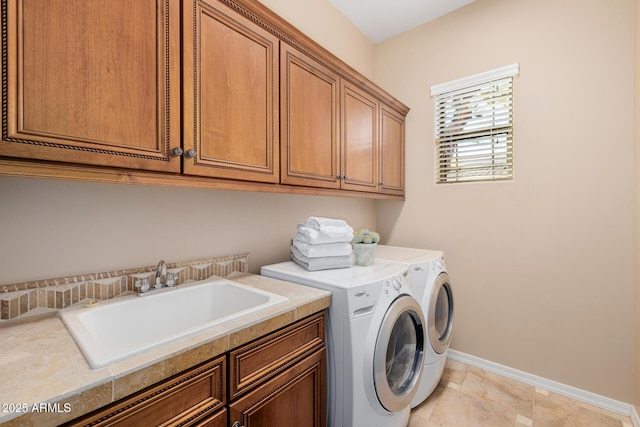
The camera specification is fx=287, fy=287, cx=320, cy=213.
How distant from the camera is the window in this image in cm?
218

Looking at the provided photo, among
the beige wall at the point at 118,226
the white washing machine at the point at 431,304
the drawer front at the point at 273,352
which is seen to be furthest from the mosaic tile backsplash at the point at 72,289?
the white washing machine at the point at 431,304

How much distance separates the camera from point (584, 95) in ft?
6.19

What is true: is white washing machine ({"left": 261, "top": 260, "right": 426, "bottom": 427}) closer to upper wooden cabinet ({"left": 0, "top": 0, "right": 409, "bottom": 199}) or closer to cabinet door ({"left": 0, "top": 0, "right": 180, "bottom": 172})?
upper wooden cabinet ({"left": 0, "top": 0, "right": 409, "bottom": 199})

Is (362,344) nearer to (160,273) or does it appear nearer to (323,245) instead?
(323,245)

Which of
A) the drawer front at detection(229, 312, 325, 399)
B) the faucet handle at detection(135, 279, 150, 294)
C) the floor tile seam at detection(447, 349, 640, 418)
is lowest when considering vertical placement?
the floor tile seam at detection(447, 349, 640, 418)

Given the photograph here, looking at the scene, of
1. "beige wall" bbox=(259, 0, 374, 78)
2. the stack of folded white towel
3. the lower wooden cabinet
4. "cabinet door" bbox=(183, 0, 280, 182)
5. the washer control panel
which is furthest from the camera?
"beige wall" bbox=(259, 0, 374, 78)

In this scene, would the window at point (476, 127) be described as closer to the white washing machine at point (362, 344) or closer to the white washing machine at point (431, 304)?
the white washing machine at point (431, 304)

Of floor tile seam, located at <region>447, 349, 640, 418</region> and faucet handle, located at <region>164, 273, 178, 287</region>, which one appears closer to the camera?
faucet handle, located at <region>164, 273, 178, 287</region>

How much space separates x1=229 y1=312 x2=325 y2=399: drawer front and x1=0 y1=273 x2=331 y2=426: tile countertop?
0.05 m

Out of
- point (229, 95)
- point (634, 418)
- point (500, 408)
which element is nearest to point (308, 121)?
point (229, 95)

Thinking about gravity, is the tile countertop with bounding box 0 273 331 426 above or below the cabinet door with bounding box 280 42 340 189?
below

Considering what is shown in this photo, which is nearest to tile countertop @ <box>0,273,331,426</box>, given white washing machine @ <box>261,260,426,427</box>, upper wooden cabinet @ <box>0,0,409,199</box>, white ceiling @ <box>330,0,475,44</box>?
white washing machine @ <box>261,260,426,427</box>

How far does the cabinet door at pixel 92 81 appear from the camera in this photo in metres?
0.75

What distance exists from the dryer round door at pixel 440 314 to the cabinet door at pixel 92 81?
1.66 metres
